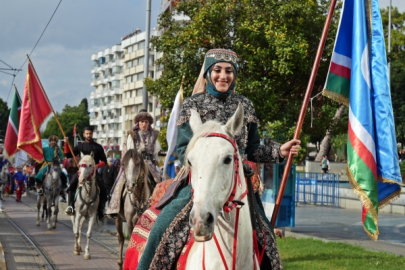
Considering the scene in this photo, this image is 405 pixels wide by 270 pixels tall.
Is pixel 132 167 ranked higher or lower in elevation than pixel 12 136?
lower

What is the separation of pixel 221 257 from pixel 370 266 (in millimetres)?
6471

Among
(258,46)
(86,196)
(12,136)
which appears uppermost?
(258,46)

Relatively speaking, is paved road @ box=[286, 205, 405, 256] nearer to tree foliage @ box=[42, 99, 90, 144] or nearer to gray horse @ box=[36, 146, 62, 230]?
gray horse @ box=[36, 146, 62, 230]

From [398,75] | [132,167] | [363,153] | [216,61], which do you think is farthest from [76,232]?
[398,75]

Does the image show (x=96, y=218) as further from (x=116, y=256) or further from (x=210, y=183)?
(x=210, y=183)

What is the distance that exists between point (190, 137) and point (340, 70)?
224 cm

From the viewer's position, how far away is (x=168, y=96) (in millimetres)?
17125

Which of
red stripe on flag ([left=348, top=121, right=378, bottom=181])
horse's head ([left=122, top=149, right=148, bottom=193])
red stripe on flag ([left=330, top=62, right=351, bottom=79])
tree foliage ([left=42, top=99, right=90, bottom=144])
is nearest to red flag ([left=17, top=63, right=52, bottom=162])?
horse's head ([left=122, top=149, right=148, bottom=193])

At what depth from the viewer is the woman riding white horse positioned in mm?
4527

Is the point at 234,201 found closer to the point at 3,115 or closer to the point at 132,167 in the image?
the point at 132,167

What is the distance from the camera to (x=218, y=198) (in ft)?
11.8

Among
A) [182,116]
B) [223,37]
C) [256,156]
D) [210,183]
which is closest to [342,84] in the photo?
[256,156]

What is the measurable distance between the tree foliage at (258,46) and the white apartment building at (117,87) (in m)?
77.1

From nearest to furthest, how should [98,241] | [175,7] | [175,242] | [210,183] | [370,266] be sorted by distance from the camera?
[210,183] → [175,242] → [370,266] → [98,241] → [175,7]
